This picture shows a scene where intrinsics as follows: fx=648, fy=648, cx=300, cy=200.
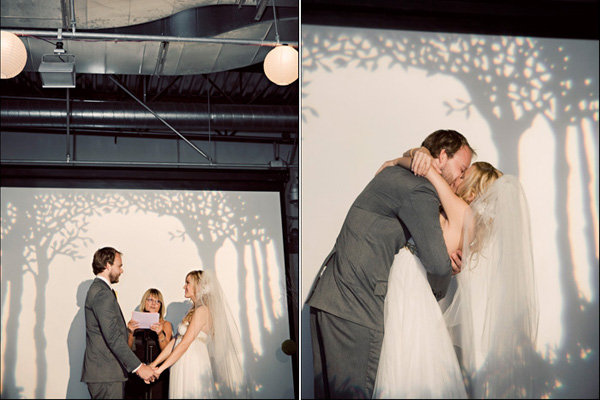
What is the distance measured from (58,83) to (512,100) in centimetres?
232

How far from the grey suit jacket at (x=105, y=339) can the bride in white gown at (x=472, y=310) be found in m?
1.23

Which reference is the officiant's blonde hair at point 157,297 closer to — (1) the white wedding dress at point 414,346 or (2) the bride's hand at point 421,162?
(1) the white wedding dress at point 414,346

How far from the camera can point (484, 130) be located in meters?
3.36

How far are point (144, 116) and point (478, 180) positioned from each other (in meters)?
1.72

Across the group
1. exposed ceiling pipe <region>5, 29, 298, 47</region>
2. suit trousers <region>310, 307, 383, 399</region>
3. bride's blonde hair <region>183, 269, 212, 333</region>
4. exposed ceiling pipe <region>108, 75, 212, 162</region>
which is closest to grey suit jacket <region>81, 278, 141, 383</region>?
bride's blonde hair <region>183, 269, 212, 333</region>

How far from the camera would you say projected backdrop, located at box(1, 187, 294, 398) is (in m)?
3.08

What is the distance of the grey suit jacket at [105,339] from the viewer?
3102 millimetres

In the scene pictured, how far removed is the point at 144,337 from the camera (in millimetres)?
3146

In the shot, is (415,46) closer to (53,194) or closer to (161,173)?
(161,173)

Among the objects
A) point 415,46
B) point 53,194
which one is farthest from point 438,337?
point 53,194

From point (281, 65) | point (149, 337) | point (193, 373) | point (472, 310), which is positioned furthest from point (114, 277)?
point (472, 310)

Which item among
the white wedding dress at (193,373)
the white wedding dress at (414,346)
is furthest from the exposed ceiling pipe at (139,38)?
the white wedding dress at (193,373)

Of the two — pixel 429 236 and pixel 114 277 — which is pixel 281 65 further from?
pixel 114 277

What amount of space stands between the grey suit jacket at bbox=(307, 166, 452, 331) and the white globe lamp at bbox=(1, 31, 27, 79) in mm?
1785
